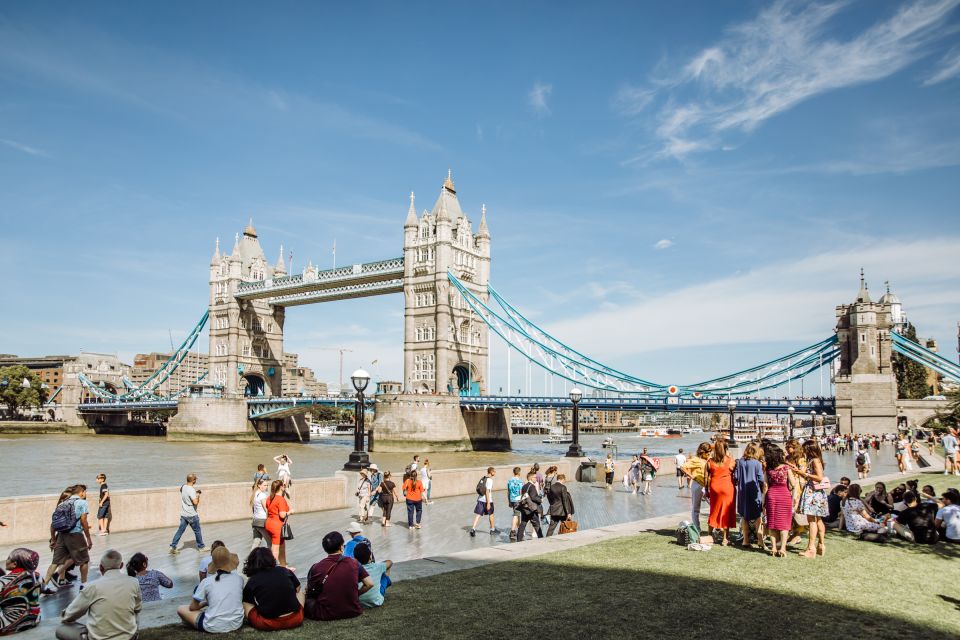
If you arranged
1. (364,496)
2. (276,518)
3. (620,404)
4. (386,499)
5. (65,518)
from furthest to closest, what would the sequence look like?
(620,404) < (364,496) < (386,499) < (276,518) < (65,518)

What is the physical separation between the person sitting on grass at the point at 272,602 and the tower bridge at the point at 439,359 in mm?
46654

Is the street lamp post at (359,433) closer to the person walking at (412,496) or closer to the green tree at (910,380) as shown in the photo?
the person walking at (412,496)

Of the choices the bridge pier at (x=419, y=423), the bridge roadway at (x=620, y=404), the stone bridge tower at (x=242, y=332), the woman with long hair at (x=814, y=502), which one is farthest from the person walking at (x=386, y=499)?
the stone bridge tower at (x=242, y=332)

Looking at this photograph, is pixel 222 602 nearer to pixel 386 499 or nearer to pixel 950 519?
pixel 386 499

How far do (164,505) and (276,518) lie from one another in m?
5.03

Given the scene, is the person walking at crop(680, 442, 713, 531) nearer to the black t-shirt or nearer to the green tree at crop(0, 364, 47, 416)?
the black t-shirt

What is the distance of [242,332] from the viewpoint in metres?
92.9

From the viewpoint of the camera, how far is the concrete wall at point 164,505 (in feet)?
42.0

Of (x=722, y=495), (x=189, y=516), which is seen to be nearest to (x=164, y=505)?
(x=189, y=516)

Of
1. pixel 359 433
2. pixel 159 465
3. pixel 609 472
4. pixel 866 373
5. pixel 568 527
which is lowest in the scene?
pixel 159 465

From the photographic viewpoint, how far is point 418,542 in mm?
13547

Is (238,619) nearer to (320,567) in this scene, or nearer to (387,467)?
(320,567)

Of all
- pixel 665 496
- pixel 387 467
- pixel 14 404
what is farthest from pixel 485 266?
pixel 14 404

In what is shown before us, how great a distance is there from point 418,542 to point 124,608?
7534 mm
